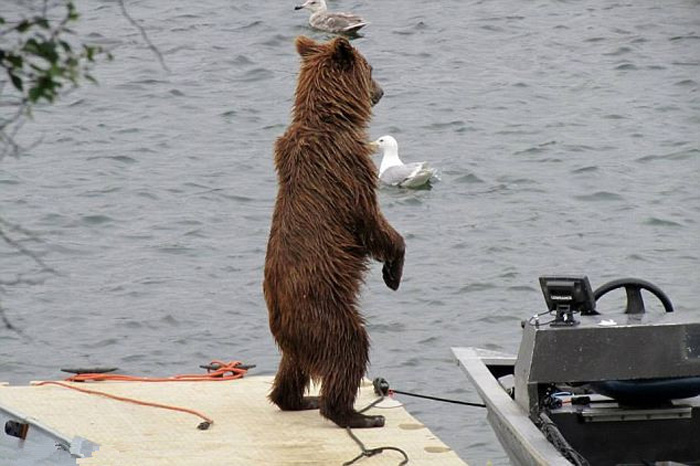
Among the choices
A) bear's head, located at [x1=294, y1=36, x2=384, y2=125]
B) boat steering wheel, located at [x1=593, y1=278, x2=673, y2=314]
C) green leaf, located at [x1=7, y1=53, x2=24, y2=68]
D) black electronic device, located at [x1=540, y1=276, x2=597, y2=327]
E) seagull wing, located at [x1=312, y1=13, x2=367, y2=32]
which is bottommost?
seagull wing, located at [x1=312, y1=13, x2=367, y2=32]

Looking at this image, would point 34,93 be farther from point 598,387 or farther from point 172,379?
point 172,379

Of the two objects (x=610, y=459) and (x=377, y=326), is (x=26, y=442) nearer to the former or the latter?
(x=610, y=459)

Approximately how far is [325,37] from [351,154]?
13.3m

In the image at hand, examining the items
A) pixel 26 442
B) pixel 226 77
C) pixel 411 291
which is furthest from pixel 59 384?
pixel 226 77

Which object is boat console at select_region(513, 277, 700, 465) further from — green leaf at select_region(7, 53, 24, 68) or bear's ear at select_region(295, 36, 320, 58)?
green leaf at select_region(7, 53, 24, 68)

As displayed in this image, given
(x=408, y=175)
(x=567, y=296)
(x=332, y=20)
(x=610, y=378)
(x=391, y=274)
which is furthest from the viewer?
(x=332, y=20)

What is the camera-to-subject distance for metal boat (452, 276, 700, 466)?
6.27 metres

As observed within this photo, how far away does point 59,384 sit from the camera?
7.74 m

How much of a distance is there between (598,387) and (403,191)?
27.9ft

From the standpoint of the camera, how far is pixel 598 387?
661cm

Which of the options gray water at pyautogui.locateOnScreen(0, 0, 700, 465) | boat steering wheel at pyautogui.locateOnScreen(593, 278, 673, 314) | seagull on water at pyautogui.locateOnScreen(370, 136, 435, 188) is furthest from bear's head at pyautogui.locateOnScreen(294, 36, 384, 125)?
seagull on water at pyautogui.locateOnScreen(370, 136, 435, 188)

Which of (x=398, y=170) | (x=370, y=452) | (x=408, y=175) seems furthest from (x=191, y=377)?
(x=398, y=170)

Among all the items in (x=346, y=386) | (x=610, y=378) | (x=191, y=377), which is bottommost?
(x=191, y=377)

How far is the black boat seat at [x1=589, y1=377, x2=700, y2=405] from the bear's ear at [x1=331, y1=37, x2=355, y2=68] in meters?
1.81
